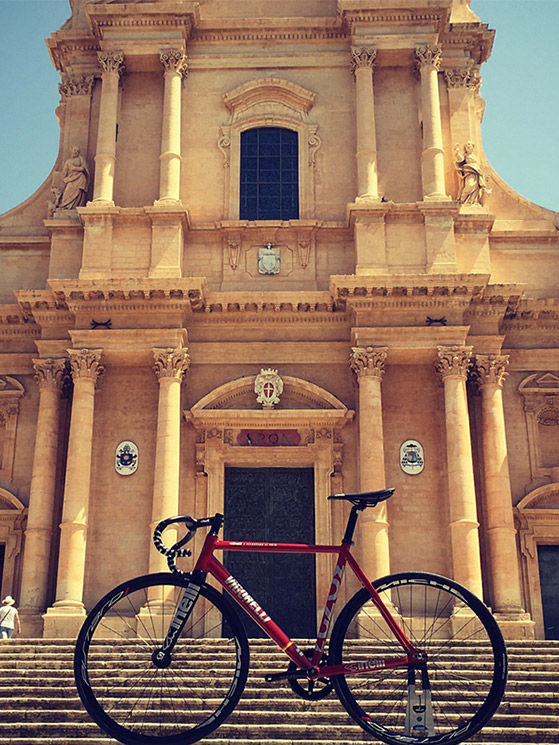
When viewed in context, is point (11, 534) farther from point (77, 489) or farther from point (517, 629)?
point (517, 629)

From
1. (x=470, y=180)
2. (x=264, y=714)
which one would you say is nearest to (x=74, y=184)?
(x=470, y=180)

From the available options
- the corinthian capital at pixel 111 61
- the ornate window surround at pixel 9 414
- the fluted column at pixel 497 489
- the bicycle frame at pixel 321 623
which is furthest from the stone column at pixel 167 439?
the bicycle frame at pixel 321 623

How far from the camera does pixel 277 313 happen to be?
21500 millimetres

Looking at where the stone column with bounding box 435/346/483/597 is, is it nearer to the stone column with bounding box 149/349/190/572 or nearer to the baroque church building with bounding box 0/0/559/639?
the baroque church building with bounding box 0/0/559/639

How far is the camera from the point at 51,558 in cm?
2042

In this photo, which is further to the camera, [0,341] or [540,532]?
[0,341]

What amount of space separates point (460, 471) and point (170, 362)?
6576 mm

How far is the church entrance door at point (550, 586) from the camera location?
2027 centimetres

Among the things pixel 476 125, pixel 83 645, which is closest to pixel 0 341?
pixel 476 125

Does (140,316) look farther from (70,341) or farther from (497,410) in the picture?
(497,410)

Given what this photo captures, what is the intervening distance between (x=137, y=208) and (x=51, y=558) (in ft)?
26.6

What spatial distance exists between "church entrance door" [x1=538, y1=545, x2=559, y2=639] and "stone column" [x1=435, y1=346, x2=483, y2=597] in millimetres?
2133

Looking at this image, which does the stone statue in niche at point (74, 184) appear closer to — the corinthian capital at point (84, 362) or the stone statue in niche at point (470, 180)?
the corinthian capital at point (84, 362)

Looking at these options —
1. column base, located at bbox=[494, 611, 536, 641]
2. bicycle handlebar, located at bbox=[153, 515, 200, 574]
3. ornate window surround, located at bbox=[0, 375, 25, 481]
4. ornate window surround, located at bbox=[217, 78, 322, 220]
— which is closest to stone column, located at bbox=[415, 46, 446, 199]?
ornate window surround, located at bbox=[217, 78, 322, 220]
